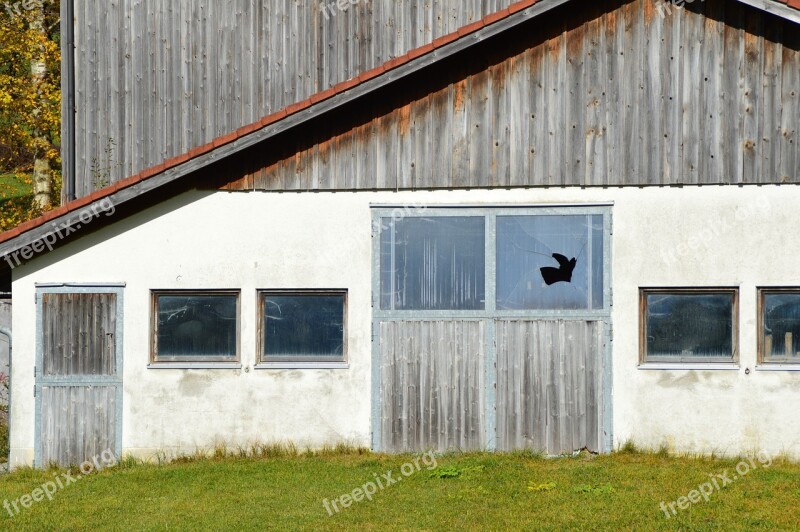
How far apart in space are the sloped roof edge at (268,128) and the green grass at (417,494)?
2.96 meters

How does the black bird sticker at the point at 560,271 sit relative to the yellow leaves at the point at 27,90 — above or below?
below

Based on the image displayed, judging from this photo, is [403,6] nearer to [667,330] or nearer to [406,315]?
[406,315]

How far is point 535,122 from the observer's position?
12.0m

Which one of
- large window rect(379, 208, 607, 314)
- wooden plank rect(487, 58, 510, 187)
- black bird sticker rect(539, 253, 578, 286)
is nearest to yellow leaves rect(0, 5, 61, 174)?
large window rect(379, 208, 607, 314)

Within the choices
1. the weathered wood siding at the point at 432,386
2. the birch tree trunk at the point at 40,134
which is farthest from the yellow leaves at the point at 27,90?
the weathered wood siding at the point at 432,386

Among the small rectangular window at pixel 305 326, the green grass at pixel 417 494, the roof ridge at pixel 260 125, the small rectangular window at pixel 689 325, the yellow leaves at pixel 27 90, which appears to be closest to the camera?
the green grass at pixel 417 494

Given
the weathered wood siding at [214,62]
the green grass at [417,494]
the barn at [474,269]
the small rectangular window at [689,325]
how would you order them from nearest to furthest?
the green grass at [417,494] → the barn at [474,269] → the small rectangular window at [689,325] → the weathered wood siding at [214,62]

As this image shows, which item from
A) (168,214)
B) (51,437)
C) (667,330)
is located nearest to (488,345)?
(667,330)

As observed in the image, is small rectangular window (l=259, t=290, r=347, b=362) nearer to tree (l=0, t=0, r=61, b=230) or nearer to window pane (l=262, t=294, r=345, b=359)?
window pane (l=262, t=294, r=345, b=359)

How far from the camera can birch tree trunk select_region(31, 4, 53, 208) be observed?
79.9 feet

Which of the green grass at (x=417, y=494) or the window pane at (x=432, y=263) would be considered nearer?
the green grass at (x=417, y=494)

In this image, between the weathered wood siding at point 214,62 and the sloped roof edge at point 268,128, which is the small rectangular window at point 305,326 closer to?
the sloped roof edge at point 268,128

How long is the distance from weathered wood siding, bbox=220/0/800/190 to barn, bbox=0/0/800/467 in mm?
27

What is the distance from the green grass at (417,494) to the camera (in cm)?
922
